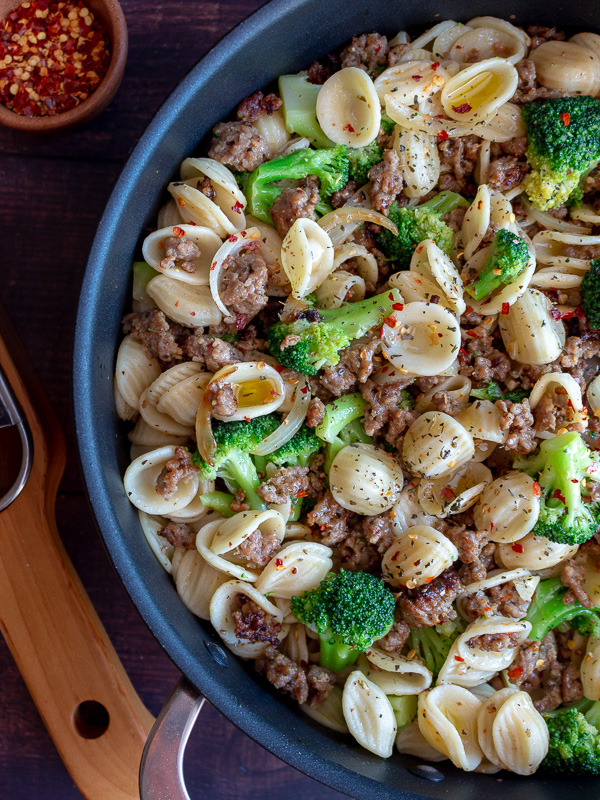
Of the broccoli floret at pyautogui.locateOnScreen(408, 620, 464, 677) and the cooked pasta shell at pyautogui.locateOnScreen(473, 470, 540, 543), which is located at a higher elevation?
the cooked pasta shell at pyautogui.locateOnScreen(473, 470, 540, 543)

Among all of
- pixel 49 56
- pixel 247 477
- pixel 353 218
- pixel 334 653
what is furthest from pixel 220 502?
pixel 49 56

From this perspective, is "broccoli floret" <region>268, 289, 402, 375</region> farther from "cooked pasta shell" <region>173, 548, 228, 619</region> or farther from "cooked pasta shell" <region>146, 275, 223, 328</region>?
"cooked pasta shell" <region>173, 548, 228, 619</region>

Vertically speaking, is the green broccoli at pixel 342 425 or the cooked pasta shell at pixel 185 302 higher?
the cooked pasta shell at pixel 185 302

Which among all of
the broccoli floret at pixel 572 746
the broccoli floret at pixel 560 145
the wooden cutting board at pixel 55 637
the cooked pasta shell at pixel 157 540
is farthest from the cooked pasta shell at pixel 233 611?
the broccoli floret at pixel 560 145

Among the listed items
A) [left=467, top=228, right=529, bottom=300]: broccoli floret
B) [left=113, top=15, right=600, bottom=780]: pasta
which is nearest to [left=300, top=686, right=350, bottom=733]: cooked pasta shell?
[left=113, top=15, right=600, bottom=780]: pasta

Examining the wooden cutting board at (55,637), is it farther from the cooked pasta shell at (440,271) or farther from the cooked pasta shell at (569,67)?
the cooked pasta shell at (569,67)

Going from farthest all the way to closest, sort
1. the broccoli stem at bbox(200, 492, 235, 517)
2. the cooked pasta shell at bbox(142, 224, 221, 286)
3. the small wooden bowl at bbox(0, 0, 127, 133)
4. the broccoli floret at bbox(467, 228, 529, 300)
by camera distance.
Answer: the small wooden bowl at bbox(0, 0, 127, 133), the broccoli stem at bbox(200, 492, 235, 517), the cooked pasta shell at bbox(142, 224, 221, 286), the broccoli floret at bbox(467, 228, 529, 300)

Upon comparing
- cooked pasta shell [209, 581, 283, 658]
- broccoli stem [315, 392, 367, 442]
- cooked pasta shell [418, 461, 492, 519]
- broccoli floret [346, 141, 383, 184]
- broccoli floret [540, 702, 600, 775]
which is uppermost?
broccoli floret [346, 141, 383, 184]

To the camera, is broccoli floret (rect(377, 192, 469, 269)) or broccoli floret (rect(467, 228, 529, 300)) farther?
broccoli floret (rect(377, 192, 469, 269))
